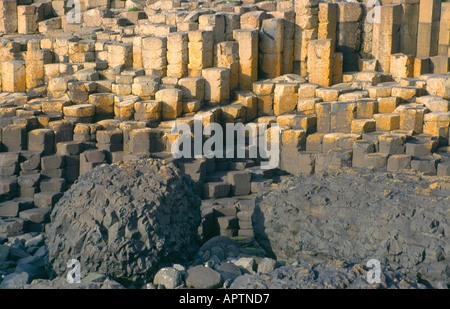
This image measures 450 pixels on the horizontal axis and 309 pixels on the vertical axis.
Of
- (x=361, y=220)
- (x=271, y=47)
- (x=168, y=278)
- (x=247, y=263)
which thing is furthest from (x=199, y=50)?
(x=168, y=278)

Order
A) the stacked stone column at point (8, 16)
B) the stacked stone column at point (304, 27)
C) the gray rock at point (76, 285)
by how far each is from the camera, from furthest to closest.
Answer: the stacked stone column at point (8, 16), the stacked stone column at point (304, 27), the gray rock at point (76, 285)

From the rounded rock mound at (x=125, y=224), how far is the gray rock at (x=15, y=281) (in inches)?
17.5

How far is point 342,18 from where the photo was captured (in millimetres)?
19375

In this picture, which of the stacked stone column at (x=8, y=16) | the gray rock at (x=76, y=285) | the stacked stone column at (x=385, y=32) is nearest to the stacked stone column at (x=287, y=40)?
the stacked stone column at (x=385, y=32)

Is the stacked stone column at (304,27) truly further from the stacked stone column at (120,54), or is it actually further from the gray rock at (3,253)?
the gray rock at (3,253)

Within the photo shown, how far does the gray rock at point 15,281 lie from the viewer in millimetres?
9305

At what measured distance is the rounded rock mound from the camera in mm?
9398

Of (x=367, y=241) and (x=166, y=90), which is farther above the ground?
(x=166, y=90)

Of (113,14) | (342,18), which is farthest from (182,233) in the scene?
(113,14)

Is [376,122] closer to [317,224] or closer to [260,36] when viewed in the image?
[260,36]

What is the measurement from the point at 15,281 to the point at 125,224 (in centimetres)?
172

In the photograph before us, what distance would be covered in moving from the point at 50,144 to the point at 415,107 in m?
8.89

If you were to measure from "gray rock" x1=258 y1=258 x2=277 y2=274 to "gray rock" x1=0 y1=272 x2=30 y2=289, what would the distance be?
10.9 ft

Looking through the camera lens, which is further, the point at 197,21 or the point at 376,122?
the point at 197,21
